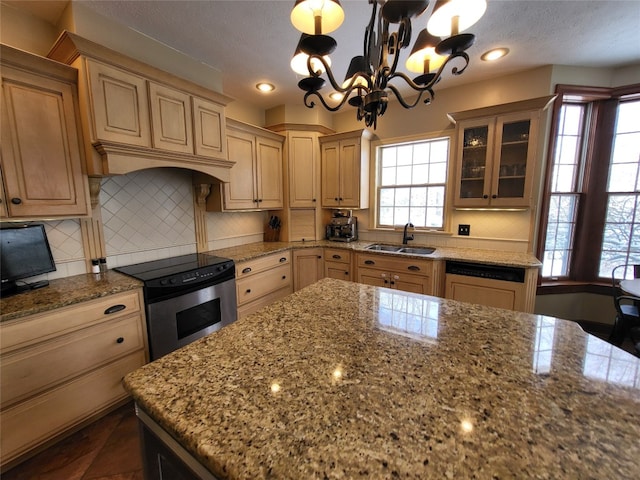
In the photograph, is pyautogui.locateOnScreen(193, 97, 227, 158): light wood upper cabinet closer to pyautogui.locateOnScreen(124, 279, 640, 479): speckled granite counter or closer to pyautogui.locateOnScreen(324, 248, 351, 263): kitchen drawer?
pyautogui.locateOnScreen(324, 248, 351, 263): kitchen drawer

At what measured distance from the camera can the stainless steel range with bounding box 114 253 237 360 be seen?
192cm

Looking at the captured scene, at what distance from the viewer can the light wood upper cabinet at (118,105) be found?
1723 mm

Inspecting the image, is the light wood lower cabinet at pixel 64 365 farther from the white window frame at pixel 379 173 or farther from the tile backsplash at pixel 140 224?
the white window frame at pixel 379 173

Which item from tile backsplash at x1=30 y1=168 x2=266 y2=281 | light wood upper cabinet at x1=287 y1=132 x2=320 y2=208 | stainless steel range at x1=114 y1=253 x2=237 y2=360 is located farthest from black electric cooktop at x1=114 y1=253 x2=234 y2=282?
light wood upper cabinet at x1=287 y1=132 x2=320 y2=208

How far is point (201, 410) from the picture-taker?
0.67 m

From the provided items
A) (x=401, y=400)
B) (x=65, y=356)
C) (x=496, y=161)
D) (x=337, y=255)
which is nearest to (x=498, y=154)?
(x=496, y=161)

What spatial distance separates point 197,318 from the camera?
2.21m

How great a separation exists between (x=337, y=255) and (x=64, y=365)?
2.50m

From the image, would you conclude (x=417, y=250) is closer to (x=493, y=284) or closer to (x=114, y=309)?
(x=493, y=284)

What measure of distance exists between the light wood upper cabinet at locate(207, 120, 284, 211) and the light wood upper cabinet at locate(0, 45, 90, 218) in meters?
1.16

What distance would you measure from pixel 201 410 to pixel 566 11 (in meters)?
3.03

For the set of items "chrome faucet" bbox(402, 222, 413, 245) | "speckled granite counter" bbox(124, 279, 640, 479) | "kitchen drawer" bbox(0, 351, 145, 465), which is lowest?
"kitchen drawer" bbox(0, 351, 145, 465)

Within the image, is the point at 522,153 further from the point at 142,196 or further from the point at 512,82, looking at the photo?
the point at 142,196

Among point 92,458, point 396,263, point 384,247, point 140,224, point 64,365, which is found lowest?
point 92,458
